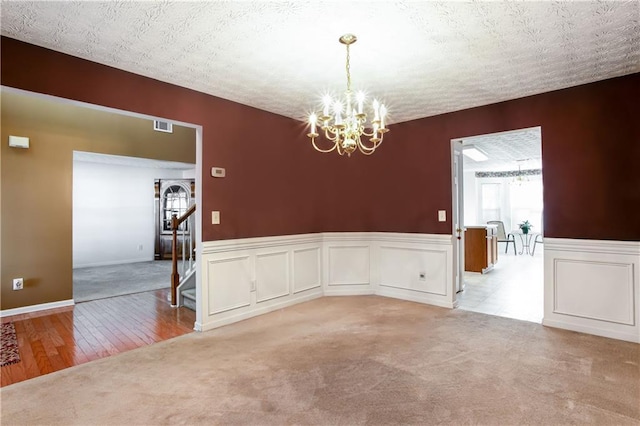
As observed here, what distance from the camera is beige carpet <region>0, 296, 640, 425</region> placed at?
6.53 feet

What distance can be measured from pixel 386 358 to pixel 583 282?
7.43 ft

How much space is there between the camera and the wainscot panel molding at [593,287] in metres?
3.11

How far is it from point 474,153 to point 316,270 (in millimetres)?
4972

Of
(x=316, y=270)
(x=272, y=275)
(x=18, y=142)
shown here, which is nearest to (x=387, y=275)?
(x=316, y=270)

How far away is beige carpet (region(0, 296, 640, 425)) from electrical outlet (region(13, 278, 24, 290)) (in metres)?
2.38

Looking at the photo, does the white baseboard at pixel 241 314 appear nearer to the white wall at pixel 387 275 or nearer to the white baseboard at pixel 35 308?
the white wall at pixel 387 275

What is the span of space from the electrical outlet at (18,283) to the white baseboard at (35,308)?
9.9 inches

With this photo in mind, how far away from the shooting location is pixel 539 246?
10406 mm

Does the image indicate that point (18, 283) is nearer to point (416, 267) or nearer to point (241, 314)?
point (241, 314)

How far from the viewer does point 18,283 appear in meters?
4.13

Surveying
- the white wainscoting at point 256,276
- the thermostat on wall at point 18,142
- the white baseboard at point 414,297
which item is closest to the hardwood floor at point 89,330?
the white wainscoting at point 256,276

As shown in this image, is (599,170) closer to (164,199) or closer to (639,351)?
(639,351)

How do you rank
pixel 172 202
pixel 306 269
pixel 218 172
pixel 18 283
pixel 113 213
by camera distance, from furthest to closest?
pixel 172 202
pixel 113 213
pixel 306 269
pixel 18 283
pixel 218 172

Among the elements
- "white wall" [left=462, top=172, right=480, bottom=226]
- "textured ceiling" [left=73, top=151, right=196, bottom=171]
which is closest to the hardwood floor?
"textured ceiling" [left=73, top=151, right=196, bottom=171]
